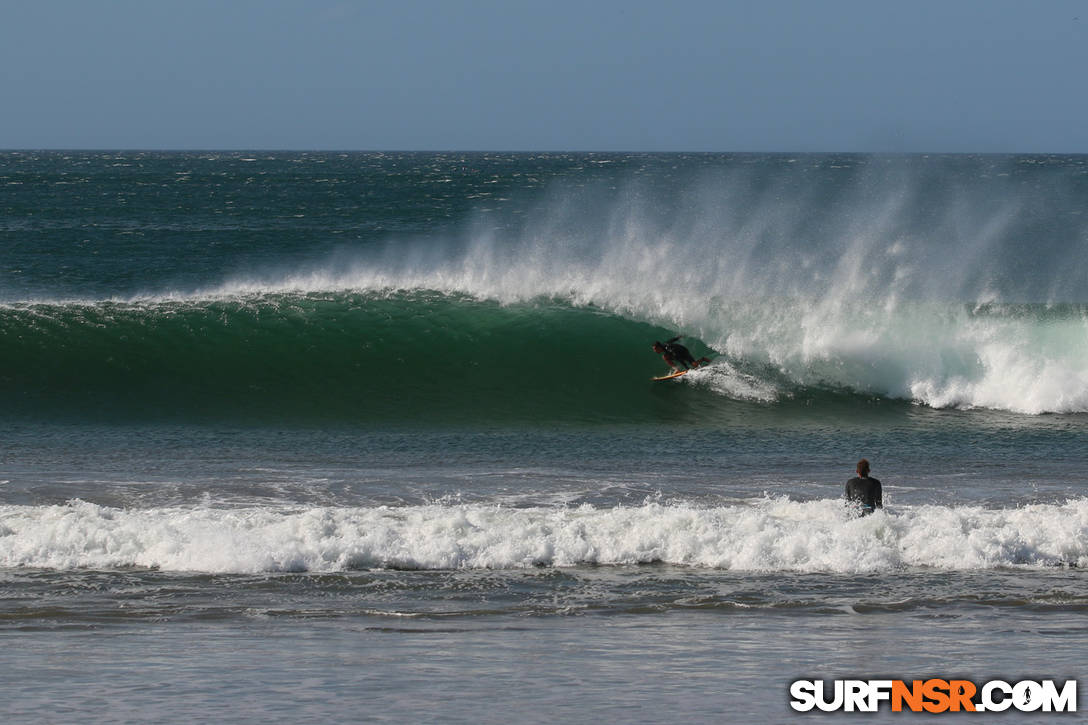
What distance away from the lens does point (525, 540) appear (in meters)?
10.8

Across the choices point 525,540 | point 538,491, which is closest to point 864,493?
point 525,540

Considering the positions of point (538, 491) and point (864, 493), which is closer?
point (864, 493)

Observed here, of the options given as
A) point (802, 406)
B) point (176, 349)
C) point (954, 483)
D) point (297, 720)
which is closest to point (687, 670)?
point (297, 720)

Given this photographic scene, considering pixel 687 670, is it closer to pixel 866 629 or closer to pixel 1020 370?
pixel 866 629

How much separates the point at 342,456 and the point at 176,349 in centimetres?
658

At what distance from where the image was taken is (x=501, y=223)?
54.3 metres

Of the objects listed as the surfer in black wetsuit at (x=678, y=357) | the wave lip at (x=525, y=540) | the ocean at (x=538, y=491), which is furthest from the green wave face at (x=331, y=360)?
the wave lip at (x=525, y=540)

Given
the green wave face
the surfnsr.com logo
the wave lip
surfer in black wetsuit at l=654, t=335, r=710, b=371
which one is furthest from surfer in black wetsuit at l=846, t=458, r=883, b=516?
surfer in black wetsuit at l=654, t=335, r=710, b=371

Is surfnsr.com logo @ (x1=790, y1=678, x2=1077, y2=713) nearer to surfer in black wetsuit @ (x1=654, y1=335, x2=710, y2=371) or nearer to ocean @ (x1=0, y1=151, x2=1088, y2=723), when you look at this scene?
ocean @ (x1=0, y1=151, x2=1088, y2=723)

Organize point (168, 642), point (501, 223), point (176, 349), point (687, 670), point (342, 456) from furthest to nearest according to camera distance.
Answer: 1. point (501, 223)
2. point (176, 349)
3. point (342, 456)
4. point (168, 642)
5. point (687, 670)

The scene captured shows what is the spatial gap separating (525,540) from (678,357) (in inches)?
364

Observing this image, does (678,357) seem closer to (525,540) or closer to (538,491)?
(538,491)

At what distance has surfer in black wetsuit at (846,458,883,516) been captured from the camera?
36.9 ft

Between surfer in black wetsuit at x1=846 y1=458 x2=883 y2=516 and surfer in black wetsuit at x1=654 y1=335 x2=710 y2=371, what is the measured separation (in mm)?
7998
